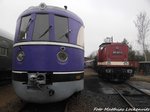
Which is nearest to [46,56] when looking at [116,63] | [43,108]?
[43,108]

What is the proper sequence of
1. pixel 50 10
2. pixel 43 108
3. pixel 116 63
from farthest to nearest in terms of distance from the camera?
pixel 116 63 < pixel 43 108 < pixel 50 10

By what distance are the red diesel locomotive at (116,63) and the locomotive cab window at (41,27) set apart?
10.4 m

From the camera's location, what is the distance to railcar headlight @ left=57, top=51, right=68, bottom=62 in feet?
23.2

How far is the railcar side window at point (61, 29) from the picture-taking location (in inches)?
286

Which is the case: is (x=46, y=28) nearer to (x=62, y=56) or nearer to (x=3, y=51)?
(x=62, y=56)

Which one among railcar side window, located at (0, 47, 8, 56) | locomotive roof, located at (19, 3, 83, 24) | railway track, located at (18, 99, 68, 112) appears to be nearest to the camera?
locomotive roof, located at (19, 3, 83, 24)

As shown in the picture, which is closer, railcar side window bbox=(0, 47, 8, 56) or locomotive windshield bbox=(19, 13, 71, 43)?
locomotive windshield bbox=(19, 13, 71, 43)

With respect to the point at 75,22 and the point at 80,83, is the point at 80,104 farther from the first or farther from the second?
the point at 75,22

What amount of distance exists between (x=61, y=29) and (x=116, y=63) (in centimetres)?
1037

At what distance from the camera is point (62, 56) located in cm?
716

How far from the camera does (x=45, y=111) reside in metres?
7.51

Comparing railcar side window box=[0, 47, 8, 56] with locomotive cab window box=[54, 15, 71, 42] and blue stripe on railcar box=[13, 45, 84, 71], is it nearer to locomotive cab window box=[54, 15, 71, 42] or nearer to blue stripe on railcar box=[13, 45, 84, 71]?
blue stripe on railcar box=[13, 45, 84, 71]

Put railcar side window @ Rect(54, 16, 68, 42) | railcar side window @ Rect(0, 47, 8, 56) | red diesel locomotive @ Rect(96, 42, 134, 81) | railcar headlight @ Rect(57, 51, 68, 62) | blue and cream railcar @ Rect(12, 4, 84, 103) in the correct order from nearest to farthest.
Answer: blue and cream railcar @ Rect(12, 4, 84, 103) → railcar headlight @ Rect(57, 51, 68, 62) → railcar side window @ Rect(54, 16, 68, 42) → railcar side window @ Rect(0, 47, 8, 56) → red diesel locomotive @ Rect(96, 42, 134, 81)

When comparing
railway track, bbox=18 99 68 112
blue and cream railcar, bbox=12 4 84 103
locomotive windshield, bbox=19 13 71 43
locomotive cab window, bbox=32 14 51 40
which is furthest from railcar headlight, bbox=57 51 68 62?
railway track, bbox=18 99 68 112
